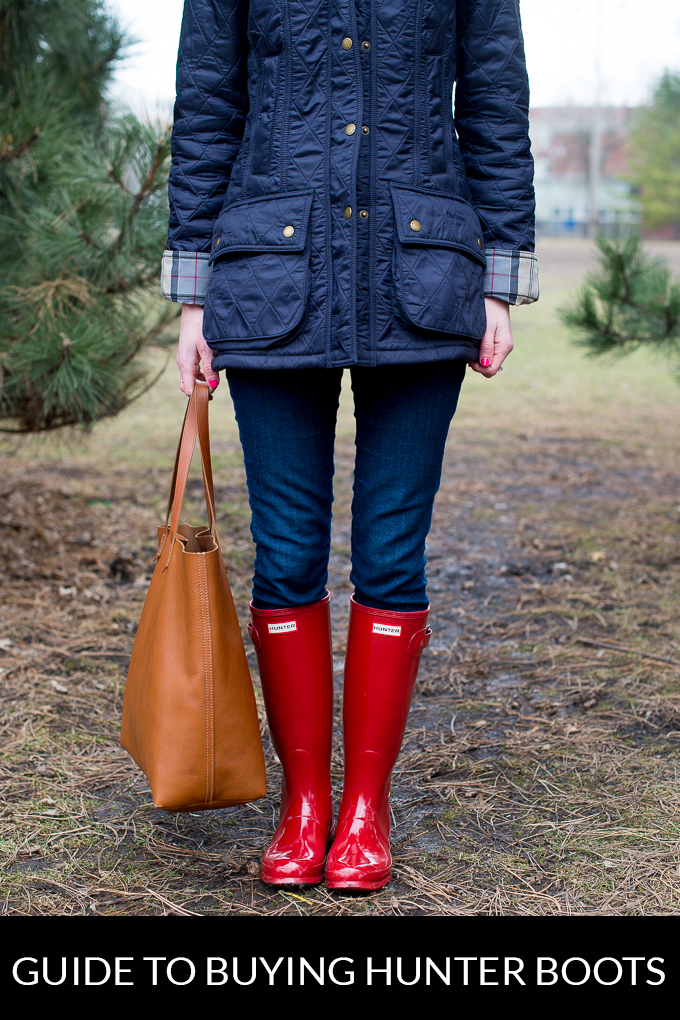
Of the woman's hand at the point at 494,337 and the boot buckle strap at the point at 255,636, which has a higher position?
the woman's hand at the point at 494,337

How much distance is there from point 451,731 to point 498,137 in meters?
1.17

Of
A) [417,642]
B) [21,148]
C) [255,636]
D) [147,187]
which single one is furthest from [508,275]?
[21,148]

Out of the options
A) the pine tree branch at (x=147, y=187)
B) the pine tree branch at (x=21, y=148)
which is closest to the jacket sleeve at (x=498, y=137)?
the pine tree branch at (x=147, y=187)

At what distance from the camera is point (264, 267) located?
46.2 inches

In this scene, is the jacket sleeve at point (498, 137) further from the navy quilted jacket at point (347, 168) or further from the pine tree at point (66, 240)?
the pine tree at point (66, 240)

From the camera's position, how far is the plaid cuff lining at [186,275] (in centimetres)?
129

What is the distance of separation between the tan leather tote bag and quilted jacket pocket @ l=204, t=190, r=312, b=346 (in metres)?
0.23

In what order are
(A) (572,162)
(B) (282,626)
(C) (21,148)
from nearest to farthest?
1. (B) (282,626)
2. (C) (21,148)
3. (A) (572,162)

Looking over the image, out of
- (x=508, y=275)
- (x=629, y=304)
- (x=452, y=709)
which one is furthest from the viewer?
(x=629, y=304)

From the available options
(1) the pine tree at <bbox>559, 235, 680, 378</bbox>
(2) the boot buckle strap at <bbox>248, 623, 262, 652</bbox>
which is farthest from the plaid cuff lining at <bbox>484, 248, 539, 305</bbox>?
(1) the pine tree at <bbox>559, 235, 680, 378</bbox>

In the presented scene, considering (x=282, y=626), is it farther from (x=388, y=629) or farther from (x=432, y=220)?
(x=432, y=220)

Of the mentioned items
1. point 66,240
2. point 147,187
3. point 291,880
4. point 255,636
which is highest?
point 147,187

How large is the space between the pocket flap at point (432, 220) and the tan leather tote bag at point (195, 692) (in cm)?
44

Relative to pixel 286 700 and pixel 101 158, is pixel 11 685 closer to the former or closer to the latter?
pixel 286 700
